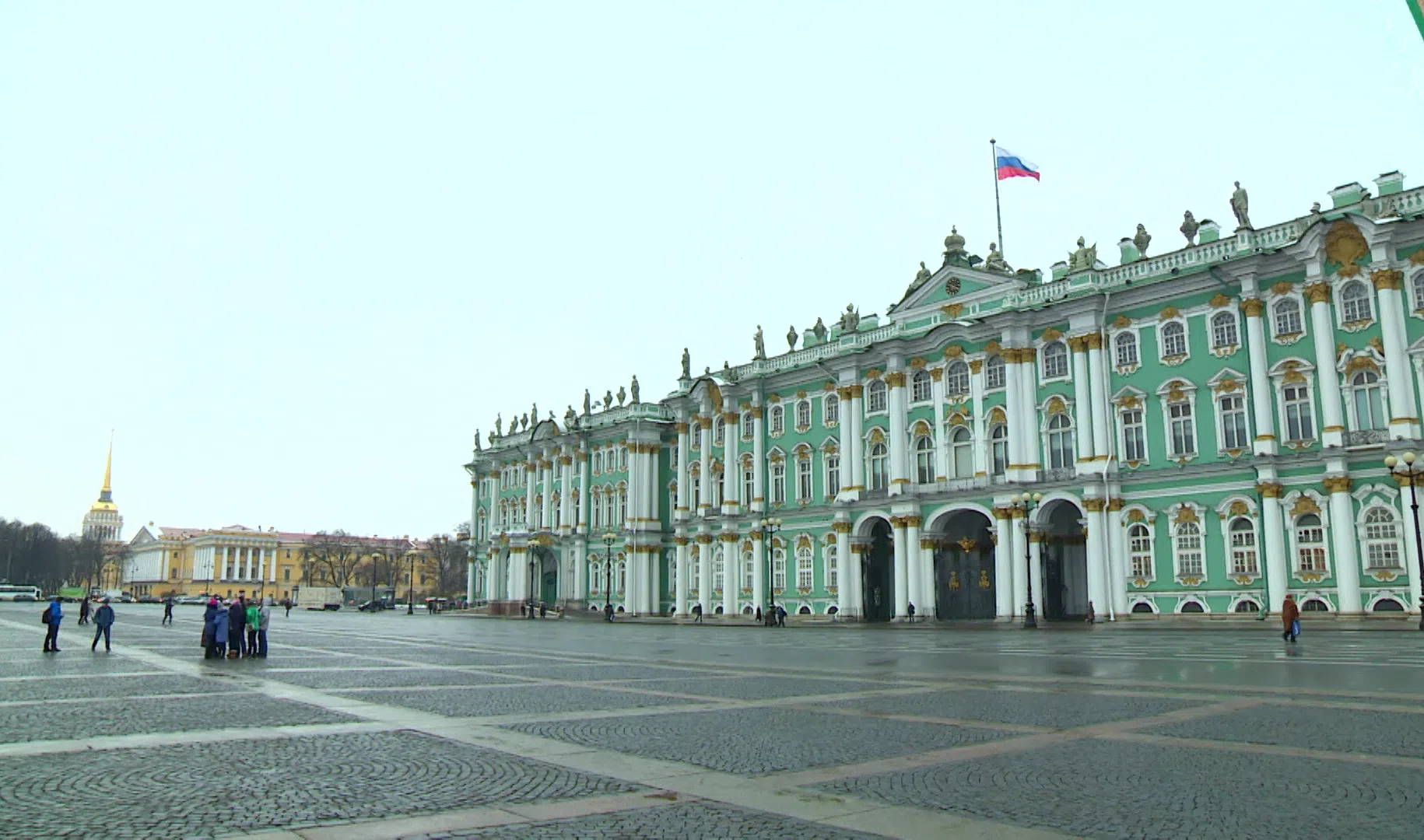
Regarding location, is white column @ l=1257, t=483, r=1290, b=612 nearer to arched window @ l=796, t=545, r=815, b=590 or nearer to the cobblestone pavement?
the cobblestone pavement

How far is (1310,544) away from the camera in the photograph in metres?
40.9

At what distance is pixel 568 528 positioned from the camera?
82.0m

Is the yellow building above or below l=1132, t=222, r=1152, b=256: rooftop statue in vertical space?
below

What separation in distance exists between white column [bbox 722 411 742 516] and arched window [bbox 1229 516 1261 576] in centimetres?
2918

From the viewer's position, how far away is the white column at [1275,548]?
41.1 m

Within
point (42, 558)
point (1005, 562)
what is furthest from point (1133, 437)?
point (42, 558)

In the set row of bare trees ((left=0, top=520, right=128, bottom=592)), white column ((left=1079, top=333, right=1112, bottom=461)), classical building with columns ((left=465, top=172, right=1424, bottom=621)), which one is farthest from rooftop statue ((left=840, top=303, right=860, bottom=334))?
row of bare trees ((left=0, top=520, right=128, bottom=592))

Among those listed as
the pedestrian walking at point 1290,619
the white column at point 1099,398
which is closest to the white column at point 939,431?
the white column at point 1099,398

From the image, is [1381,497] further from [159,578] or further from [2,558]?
[159,578]

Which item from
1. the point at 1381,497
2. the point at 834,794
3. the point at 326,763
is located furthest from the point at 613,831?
the point at 1381,497

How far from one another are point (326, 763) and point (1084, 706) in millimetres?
9614

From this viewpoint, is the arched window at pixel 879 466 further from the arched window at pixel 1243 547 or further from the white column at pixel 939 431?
the arched window at pixel 1243 547

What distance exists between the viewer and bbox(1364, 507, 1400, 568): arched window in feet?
127

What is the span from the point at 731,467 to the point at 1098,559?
25.3 m
